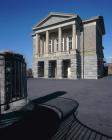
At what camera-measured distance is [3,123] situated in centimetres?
543

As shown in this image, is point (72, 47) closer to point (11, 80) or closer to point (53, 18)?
point (53, 18)

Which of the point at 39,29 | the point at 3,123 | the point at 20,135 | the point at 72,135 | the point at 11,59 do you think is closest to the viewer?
the point at 20,135

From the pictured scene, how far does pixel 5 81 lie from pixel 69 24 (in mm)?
28941

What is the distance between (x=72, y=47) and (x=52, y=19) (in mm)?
8783

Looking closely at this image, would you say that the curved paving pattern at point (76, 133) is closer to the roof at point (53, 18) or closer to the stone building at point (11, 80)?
the stone building at point (11, 80)

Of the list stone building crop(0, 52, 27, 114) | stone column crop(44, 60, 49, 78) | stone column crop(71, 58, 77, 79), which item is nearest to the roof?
stone column crop(44, 60, 49, 78)

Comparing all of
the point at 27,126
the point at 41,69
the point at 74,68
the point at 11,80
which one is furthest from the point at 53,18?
the point at 27,126

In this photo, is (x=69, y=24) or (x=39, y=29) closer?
(x=69, y=24)

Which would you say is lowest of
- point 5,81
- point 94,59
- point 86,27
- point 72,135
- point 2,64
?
point 72,135

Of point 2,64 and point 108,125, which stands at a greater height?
point 2,64

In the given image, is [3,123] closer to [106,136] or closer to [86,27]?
[106,136]

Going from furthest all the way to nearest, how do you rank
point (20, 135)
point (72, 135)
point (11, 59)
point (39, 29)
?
point (39, 29) → point (11, 59) → point (72, 135) → point (20, 135)

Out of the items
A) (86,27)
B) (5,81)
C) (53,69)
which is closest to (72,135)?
(5,81)

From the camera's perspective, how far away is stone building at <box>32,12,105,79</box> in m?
32.6
